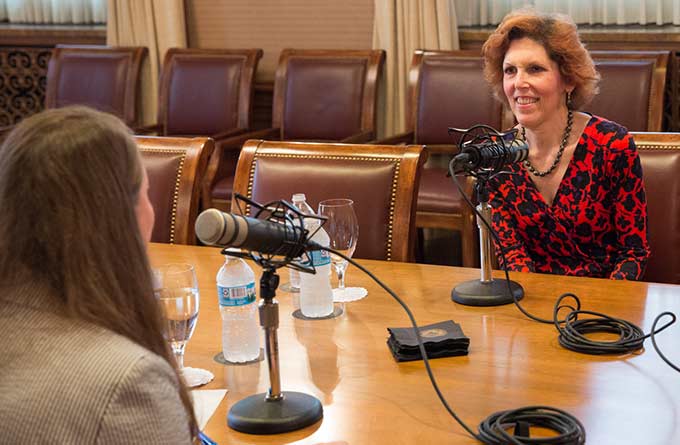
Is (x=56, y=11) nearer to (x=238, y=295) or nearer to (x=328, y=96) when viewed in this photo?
(x=328, y=96)

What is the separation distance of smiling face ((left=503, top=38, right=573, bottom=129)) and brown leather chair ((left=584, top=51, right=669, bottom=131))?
4.10 feet

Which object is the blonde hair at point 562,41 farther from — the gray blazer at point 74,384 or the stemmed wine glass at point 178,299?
the gray blazer at point 74,384

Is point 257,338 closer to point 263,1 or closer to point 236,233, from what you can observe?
point 236,233

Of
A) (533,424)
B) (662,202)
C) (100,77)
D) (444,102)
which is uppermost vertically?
(100,77)

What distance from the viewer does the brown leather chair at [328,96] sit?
4293 mm

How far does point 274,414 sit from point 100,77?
3.61 m

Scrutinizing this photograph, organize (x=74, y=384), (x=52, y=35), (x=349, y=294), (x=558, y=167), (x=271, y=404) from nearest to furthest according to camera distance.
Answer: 1. (x=74, y=384)
2. (x=271, y=404)
3. (x=349, y=294)
4. (x=558, y=167)
5. (x=52, y=35)

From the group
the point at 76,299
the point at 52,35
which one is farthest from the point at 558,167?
the point at 52,35

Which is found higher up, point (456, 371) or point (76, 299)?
point (76, 299)

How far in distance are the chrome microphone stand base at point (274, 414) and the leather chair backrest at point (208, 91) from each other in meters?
3.06

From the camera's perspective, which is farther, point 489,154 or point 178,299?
point 489,154

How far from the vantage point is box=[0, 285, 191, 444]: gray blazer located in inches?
40.1

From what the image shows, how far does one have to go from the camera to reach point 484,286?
6.50ft

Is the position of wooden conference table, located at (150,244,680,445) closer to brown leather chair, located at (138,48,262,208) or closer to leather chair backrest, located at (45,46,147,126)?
brown leather chair, located at (138,48,262,208)
